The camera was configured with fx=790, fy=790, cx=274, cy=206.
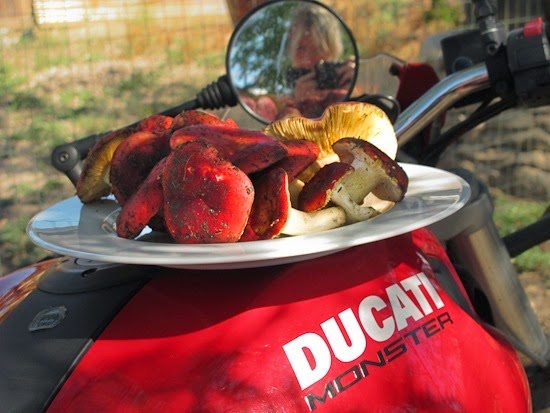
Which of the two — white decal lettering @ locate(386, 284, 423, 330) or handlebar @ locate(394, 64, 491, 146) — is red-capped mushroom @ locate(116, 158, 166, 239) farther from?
handlebar @ locate(394, 64, 491, 146)

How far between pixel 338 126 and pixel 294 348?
1.12 feet

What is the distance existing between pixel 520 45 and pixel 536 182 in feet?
12.6

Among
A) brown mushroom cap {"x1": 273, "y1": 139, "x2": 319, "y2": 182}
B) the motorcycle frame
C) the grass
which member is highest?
brown mushroom cap {"x1": 273, "y1": 139, "x2": 319, "y2": 182}

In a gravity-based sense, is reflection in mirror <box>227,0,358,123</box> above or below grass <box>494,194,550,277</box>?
above

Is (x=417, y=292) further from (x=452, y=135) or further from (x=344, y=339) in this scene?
(x=452, y=135)

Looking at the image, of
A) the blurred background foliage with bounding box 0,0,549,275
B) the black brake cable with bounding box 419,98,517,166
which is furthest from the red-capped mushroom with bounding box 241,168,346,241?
the blurred background foliage with bounding box 0,0,549,275

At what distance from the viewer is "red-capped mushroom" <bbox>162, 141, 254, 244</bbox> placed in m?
0.97

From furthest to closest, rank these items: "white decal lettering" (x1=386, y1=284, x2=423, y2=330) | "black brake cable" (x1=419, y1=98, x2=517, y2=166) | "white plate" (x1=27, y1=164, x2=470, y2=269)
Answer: "black brake cable" (x1=419, y1=98, x2=517, y2=166) → "white decal lettering" (x1=386, y1=284, x2=423, y2=330) → "white plate" (x1=27, y1=164, x2=470, y2=269)

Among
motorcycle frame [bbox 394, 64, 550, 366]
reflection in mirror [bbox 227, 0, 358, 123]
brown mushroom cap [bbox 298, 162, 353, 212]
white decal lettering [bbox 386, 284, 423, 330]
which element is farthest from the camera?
reflection in mirror [bbox 227, 0, 358, 123]

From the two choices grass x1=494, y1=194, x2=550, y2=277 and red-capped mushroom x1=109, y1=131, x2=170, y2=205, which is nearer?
red-capped mushroom x1=109, y1=131, x2=170, y2=205

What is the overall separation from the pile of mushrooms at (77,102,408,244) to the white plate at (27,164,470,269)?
3cm

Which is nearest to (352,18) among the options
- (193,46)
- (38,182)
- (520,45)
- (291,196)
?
(193,46)

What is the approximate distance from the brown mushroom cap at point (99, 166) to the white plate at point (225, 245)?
0.08 ft

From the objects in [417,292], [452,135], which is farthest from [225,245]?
[452,135]
